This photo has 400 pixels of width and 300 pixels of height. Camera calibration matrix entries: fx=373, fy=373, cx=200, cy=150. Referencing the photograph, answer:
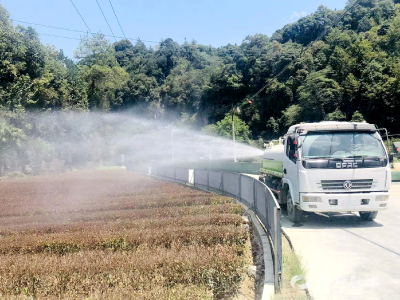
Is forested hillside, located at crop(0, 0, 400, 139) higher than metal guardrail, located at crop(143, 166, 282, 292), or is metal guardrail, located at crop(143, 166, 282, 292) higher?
forested hillside, located at crop(0, 0, 400, 139)

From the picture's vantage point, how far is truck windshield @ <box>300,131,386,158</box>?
1088 cm

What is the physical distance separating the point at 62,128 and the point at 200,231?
2530 inches

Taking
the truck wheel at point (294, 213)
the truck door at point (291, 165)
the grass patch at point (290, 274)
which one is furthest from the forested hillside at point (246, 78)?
the grass patch at point (290, 274)

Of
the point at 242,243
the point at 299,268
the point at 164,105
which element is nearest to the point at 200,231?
the point at 242,243

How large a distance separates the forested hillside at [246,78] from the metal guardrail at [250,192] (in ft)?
111

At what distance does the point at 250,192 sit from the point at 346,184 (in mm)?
5301

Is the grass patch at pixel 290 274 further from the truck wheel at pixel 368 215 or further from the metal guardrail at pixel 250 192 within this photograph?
the truck wheel at pixel 368 215

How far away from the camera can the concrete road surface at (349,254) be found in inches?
252

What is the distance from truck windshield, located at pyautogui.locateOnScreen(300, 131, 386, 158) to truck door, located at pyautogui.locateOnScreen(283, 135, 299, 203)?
0.44m

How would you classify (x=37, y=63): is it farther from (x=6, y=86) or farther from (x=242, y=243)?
(x=242, y=243)

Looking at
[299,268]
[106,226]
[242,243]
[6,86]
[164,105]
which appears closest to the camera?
[299,268]

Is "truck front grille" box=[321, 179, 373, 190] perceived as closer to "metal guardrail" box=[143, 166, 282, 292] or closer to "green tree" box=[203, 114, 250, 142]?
"metal guardrail" box=[143, 166, 282, 292]

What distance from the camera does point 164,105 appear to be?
10819 centimetres

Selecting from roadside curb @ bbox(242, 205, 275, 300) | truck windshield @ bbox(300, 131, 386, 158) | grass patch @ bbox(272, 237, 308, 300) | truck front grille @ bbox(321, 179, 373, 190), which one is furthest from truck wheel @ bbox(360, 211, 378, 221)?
grass patch @ bbox(272, 237, 308, 300)
